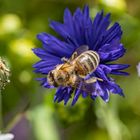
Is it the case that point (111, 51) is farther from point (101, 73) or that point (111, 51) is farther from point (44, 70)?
point (44, 70)

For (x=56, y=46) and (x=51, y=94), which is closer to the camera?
(x=56, y=46)

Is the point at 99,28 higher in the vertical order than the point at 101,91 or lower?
higher

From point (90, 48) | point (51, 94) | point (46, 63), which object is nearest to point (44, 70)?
point (46, 63)

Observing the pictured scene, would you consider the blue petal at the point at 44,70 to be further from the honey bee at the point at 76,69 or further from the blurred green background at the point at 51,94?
the blurred green background at the point at 51,94

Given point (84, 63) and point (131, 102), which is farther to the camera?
point (131, 102)

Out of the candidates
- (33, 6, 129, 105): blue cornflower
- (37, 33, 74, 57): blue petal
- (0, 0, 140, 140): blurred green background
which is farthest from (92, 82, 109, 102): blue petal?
(0, 0, 140, 140): blurred green background

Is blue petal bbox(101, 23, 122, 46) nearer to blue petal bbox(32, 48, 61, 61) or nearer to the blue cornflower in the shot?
the blue cornflower

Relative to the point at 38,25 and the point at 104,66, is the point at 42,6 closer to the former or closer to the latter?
the point at 38,25

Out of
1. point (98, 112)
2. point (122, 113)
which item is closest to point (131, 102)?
point (122, 113)
